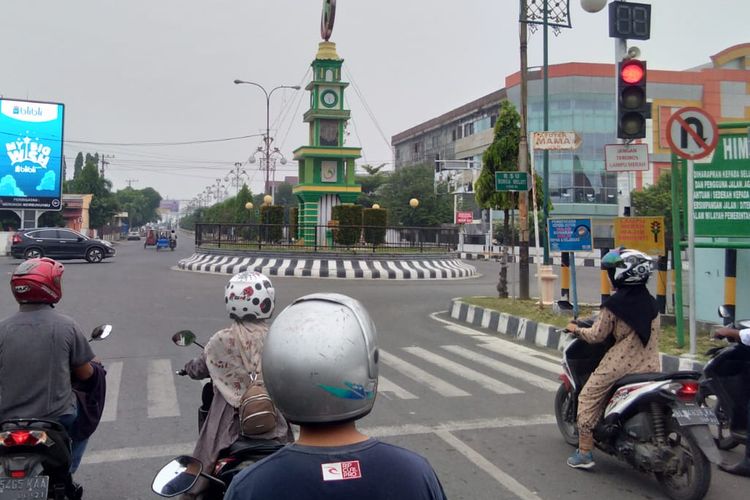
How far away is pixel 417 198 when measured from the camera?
190ft

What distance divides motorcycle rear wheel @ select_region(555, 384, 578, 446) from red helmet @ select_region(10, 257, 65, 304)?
3943mm

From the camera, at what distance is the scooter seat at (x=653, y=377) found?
14.6 ft

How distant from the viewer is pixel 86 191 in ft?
222

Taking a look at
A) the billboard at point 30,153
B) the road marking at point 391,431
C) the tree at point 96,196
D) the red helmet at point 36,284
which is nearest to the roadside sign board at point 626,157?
the road marking at point 391,431

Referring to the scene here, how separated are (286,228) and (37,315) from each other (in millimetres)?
23931

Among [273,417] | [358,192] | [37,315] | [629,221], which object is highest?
[358,192]

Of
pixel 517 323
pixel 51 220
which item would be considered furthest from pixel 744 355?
pixel 51 220

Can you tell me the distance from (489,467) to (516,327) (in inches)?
269

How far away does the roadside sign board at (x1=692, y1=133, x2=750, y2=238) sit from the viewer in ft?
29.3

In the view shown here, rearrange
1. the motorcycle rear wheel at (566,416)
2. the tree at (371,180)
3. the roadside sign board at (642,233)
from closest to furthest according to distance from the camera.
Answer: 1. the motorcycle rear wheel at (566,416)
2. the roadside sign board at (642,233)
3. the tree at (371,180)

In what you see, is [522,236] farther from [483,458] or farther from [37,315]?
[37,315]

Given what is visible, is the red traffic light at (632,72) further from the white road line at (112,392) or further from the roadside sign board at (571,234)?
the white road line at (112,392)

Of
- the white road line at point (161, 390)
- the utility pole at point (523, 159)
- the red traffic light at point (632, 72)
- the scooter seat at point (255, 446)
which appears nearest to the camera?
the scooter seat at point (255, 446)

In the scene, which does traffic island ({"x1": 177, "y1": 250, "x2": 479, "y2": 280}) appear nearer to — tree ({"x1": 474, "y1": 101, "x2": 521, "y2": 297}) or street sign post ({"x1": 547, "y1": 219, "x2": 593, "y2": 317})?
tree ({"x1": 474, "y1": 101, "x2": 521, "y2": 297})
